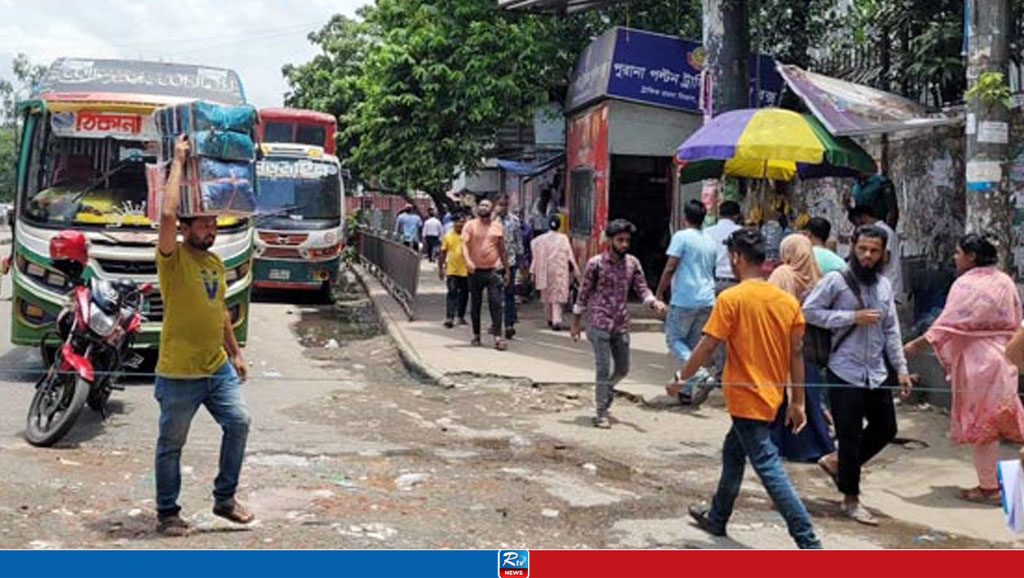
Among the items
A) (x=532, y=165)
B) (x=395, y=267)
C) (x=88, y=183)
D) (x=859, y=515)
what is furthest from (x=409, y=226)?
(x=859, y=515)

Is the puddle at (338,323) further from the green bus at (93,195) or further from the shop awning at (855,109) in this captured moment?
the shop awning at (855,109)

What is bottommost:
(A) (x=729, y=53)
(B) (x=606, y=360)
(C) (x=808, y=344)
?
(B) (x=606, y=360)

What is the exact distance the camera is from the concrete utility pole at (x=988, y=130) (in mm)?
8180

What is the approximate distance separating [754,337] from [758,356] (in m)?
0.09

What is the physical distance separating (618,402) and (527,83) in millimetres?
8671

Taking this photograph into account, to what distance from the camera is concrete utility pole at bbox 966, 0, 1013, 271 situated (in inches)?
322

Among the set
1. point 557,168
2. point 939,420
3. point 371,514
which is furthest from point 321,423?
point 557,168

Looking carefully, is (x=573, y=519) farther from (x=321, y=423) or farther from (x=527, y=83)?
(x=527, y=83)

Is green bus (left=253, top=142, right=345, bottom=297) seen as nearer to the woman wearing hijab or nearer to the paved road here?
the paved road

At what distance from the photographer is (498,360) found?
11875mm

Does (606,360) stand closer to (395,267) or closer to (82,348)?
(82,348)

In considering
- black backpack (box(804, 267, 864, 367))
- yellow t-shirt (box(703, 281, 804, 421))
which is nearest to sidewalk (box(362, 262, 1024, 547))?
black backpack (box(804, 267, 864, 367))

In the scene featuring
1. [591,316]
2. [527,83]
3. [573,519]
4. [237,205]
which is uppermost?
[527,83]
